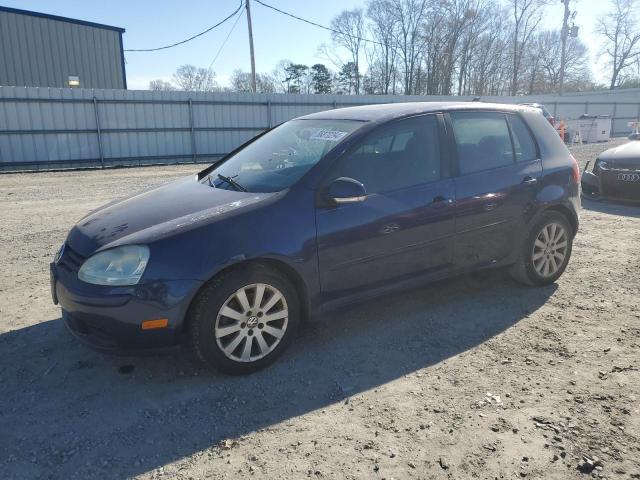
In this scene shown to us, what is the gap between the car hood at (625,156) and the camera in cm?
779

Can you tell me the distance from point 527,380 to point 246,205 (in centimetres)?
206

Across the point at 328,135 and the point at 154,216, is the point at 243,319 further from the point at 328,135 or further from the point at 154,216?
the point at 328,135

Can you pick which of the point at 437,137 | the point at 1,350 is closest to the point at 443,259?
the point at 437,137

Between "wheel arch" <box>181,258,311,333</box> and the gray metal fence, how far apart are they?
1522cm

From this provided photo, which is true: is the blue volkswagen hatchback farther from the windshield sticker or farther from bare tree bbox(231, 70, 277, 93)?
bare tree bbox(231, 70, 277, 93)

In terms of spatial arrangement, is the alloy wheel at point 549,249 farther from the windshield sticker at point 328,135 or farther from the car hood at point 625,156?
the car hood at point 625,156

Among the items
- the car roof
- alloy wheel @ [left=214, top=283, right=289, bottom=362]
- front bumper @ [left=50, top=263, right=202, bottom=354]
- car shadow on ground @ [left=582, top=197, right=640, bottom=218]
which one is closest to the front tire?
alloy wheel @ [left=214, top=283, right=289, bottom=362]

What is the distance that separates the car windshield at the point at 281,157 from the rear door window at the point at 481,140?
2.96 feet

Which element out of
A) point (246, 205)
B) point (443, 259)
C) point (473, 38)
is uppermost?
point (473, 38)

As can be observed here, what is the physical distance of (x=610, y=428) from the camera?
2535 mm

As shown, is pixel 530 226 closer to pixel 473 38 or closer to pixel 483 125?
pixel 483 125

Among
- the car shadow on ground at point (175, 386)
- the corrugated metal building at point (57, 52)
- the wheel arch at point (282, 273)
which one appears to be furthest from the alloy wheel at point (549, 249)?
the corrugated metal building at point (57, 52)

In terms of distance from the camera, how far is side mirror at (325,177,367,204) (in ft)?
10.4

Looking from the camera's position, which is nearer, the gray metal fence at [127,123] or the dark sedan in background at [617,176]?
the dark sedan in background at [617,176]
